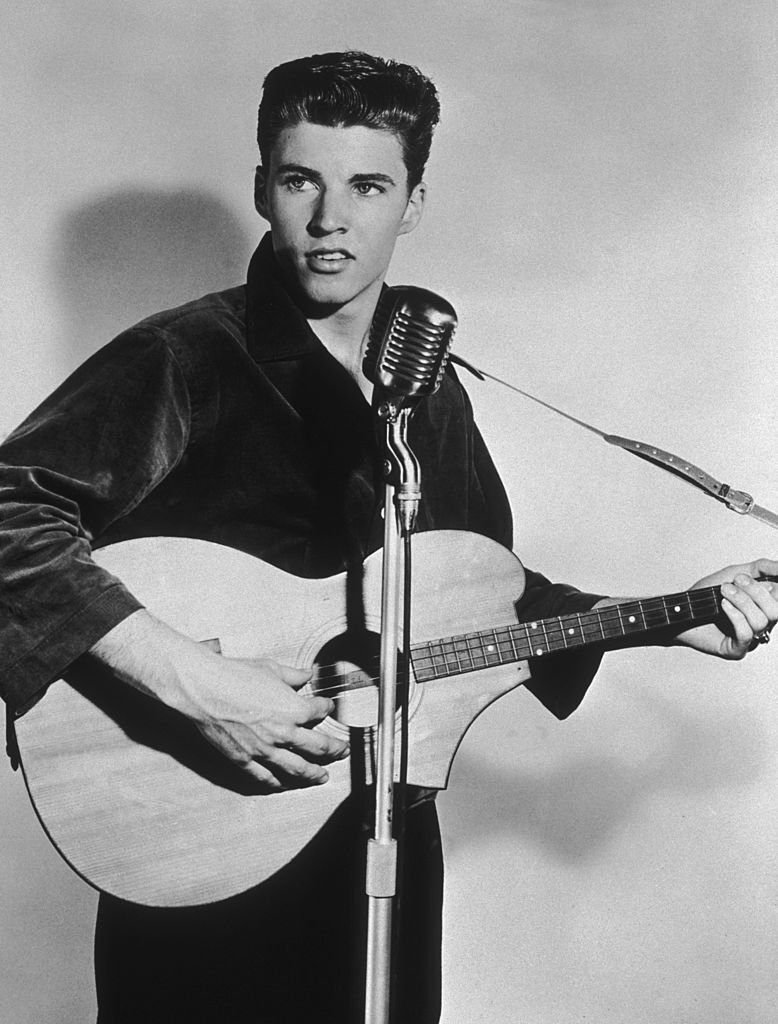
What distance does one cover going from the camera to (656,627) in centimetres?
160

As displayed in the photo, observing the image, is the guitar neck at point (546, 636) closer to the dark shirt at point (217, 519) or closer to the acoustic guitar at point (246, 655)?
the acoustic guitar at point (246, 655)

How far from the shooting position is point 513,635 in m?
1.54

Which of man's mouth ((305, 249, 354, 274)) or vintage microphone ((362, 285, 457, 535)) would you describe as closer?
vintage microphone ((362, 285, 457, 535))

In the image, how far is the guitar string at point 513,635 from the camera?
4.90ft

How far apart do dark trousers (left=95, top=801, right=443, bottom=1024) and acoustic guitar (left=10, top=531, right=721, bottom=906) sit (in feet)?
0.28

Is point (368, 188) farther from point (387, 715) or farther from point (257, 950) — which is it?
point (257, 950)

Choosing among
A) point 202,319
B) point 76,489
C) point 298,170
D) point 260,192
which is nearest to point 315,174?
point 298,170

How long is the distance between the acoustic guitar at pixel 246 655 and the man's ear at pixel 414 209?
1.73ft

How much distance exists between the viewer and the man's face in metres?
1.59

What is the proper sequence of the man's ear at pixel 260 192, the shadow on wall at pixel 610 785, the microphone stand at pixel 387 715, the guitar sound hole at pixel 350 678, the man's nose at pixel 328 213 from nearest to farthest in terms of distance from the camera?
the microphone stand at pixel 387 715 < the guitar sound hole at pixel 350 678 < the man's nose at pixel 328 213 < the man's ear at pixel 260 192 < the shadow on wall at pixel 610 785

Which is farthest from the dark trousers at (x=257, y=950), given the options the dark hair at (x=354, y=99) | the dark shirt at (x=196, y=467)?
the dark hair at (x=354, y=99)

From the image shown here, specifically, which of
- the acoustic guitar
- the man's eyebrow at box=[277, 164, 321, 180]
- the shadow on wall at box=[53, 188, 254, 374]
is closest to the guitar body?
the acoustic guitar

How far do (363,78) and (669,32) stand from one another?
1.94 ft

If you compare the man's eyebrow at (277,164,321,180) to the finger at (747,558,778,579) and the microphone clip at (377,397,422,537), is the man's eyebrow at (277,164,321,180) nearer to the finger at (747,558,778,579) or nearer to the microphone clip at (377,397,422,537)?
the microphone clip at (377,397,422,537)
